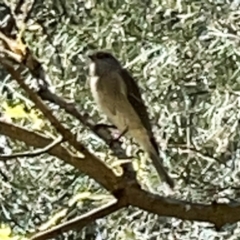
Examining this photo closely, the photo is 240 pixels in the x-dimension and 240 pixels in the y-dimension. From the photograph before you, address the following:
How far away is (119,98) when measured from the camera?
234cm

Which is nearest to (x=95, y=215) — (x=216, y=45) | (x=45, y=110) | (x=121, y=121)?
(x=45, y=110)

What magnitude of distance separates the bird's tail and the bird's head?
329 millimetres

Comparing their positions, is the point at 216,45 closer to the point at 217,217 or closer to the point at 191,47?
the point at 191,47

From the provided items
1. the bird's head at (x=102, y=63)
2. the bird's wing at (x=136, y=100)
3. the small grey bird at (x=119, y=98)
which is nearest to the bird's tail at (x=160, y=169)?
the small grey bird at (x=119, y=98)

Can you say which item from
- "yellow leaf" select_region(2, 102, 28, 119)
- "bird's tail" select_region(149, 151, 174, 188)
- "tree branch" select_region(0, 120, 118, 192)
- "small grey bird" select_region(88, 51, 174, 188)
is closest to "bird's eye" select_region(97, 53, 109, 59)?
"small grey bird" select_region(88, 51, 174, 188)

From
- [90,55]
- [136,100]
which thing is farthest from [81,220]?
[90,55]

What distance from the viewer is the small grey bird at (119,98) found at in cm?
222

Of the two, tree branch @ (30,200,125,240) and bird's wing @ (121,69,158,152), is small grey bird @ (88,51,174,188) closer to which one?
bird's wing @ (121,69,158,152)

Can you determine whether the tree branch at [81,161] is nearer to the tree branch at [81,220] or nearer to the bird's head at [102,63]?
the tree branch at [81,220]

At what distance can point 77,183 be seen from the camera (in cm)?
269

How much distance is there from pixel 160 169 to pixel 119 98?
378 mm

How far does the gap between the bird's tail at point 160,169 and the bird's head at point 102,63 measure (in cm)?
33

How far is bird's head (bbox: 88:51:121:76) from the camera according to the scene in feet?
7.68

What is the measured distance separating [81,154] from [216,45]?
1340mm
